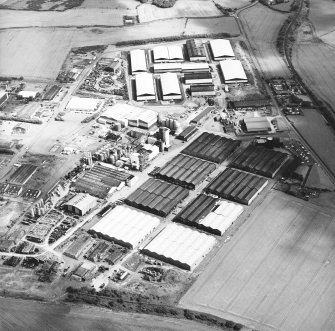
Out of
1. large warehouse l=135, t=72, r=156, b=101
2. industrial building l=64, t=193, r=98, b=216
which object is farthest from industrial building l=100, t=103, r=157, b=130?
industrial building l=64, t=193, r=98, b=216

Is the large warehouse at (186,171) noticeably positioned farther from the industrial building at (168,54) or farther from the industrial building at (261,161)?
the industrial building at (168,54)

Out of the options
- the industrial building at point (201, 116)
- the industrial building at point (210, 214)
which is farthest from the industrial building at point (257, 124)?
the industrial building at point (210, 214)

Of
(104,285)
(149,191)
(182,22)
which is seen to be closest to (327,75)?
(182,22)

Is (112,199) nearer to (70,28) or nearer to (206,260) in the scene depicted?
(206,260)

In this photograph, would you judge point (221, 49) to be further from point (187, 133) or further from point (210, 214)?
point (210, 214)

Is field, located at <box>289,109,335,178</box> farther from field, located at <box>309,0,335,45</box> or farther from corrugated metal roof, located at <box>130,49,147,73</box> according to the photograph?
field, located at <box>309,0,335,45</box>

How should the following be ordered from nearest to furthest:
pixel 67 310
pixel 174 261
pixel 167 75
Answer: pixel 67 310 < pixel 174 261 < pixel 167 75
